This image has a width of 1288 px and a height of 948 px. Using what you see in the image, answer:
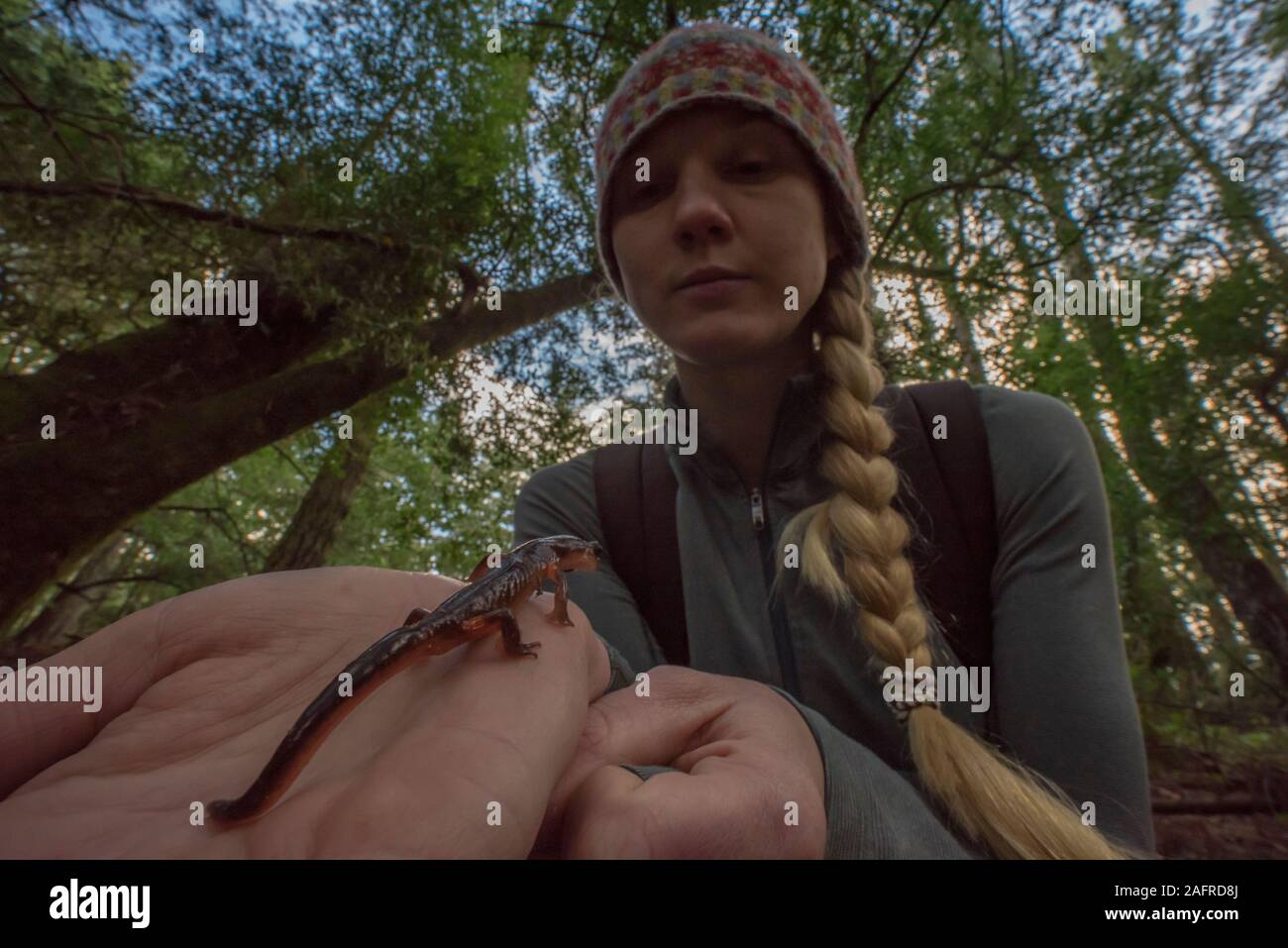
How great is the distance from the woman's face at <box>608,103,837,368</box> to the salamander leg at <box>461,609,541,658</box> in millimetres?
1397

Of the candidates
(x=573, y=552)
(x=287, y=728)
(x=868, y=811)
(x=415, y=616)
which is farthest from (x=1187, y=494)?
(x=287, y=728)

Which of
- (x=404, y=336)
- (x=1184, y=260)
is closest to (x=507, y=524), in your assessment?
(x=404, y=336)

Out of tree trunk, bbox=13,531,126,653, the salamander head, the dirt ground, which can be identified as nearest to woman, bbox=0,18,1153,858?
the salamander head

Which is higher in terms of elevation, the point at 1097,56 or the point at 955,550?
the point at 1097,56

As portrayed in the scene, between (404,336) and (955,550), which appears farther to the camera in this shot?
(404,336)

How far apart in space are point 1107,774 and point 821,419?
150 centimetres

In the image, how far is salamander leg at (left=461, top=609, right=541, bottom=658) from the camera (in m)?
1.47

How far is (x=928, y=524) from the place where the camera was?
2467 mm

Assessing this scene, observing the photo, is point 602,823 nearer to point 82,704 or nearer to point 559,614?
point 559,614

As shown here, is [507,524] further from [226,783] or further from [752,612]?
[226,783]

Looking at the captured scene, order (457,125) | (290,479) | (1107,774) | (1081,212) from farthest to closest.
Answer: (290,479)
(457,125)
(1081,212)
(1107,774)

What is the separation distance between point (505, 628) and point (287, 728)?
0.58 metres

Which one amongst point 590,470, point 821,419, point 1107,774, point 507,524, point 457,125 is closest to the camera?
point 1107,774
